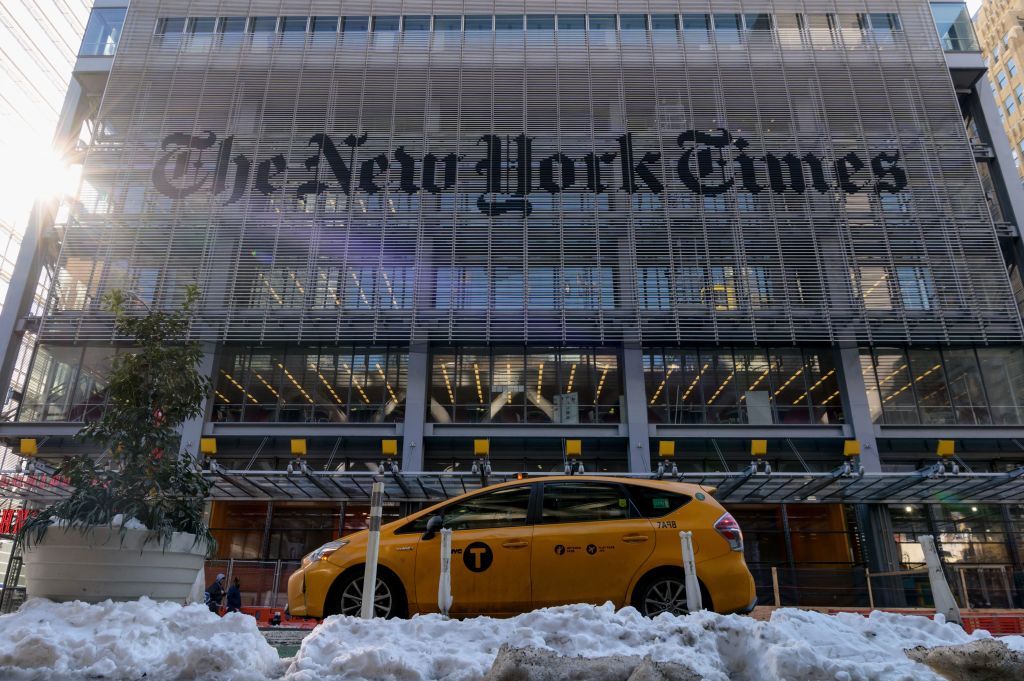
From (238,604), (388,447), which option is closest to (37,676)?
(238,604)

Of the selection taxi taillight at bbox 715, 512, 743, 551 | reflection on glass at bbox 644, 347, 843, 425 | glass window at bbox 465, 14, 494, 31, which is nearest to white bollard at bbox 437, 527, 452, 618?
taxi taillight at bbox 715, 512, 743, 551

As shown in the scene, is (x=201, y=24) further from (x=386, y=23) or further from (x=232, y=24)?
(x=386, y=23)

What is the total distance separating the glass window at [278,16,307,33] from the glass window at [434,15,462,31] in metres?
5.16

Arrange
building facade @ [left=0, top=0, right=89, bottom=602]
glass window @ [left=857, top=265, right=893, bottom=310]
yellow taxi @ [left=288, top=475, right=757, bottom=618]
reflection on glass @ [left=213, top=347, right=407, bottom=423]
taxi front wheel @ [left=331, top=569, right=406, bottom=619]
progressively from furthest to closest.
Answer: building facade @ [left=0, top=0, right=89, bottom=602] → reflection on glass @ [left=213, top=347, right=407, bottom=423] → glass window @ [left=857, top=265, right=893, bottom=310] → taxi front wheel @ [left=331, top=569, right=406, bottom=619] → yellow taxi @ [left=288, top=475, right=757, bottom=618]

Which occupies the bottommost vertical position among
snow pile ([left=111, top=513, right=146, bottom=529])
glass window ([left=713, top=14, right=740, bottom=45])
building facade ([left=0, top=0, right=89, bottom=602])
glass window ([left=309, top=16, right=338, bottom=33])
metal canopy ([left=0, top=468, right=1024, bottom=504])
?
snow pile ([left=111, top=513, right=146, bottom=529])

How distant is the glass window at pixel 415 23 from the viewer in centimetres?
2589

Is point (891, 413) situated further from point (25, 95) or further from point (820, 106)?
point (25, 95)

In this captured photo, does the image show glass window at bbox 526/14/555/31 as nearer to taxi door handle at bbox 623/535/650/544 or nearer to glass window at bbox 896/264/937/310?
glass window at bbox 896/264/937/310

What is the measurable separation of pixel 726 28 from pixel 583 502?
2379cm

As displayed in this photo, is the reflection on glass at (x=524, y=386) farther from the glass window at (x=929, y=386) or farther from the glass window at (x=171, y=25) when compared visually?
the glass window at (x=171, y=25)

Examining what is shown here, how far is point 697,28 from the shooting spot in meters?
25.5

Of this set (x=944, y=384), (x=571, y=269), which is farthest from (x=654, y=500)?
(x=944, y=384)

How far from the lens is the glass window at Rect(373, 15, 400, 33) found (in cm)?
2591

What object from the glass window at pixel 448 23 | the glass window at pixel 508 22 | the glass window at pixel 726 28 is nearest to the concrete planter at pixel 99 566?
the glass window at pixel 448 23
